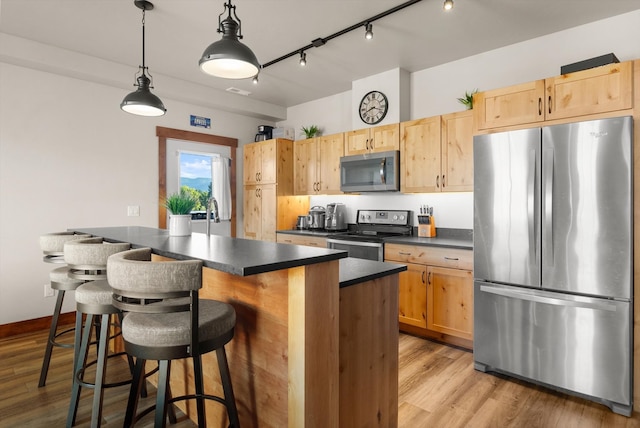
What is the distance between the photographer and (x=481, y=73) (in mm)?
3578

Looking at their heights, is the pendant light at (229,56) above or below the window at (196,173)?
above

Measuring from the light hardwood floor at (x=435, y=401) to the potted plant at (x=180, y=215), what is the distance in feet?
3.63

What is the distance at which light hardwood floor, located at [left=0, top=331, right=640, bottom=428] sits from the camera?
83.3 inches

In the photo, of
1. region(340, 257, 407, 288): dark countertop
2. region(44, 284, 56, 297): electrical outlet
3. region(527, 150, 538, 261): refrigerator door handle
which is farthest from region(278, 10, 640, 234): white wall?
region(44, 284, 56, 297): electrical outlet

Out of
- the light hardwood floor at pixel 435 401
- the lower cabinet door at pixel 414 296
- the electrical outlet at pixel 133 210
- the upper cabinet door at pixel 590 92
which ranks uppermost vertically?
the upper cabinet door at pixel 590 92

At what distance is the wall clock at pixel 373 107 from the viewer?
4082 mm

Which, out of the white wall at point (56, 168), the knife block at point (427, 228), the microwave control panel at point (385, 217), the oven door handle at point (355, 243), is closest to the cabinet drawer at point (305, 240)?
the oven door handle at point (355, 243)

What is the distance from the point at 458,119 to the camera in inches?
134

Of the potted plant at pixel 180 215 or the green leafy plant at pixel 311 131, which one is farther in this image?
the green leafy plant at pixel 311 131

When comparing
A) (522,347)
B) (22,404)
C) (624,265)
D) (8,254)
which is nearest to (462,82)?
(624,265)

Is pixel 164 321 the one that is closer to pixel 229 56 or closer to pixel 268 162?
pixel 229 56

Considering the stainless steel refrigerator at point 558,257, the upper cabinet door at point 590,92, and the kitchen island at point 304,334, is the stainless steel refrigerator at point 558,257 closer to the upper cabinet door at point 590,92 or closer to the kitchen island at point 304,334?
the upper cabinet door at point 590,92

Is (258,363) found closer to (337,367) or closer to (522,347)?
(337,367)

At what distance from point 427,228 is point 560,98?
169 cm
